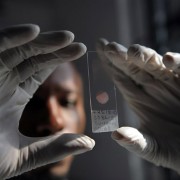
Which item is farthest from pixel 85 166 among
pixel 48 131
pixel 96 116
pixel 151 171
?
pixel 96 116

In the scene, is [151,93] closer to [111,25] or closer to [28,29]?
[28,29]

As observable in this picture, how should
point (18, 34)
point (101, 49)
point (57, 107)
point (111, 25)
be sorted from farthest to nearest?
1. point (111, 25)
2. point (57, 107)
3. point (101, 49)
4. point (18, 34)

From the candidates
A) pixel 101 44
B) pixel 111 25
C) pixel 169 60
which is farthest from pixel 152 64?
pixel 111 25

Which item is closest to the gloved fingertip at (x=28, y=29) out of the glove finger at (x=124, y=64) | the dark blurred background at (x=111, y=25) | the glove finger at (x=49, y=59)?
the glove finger at (x=49, y=59)

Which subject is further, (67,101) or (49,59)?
(67,101)

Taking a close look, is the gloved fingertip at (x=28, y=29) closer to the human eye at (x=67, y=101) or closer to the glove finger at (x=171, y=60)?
the glove finger at (x=171, y=60)

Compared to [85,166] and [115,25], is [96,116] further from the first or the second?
[115,25]
